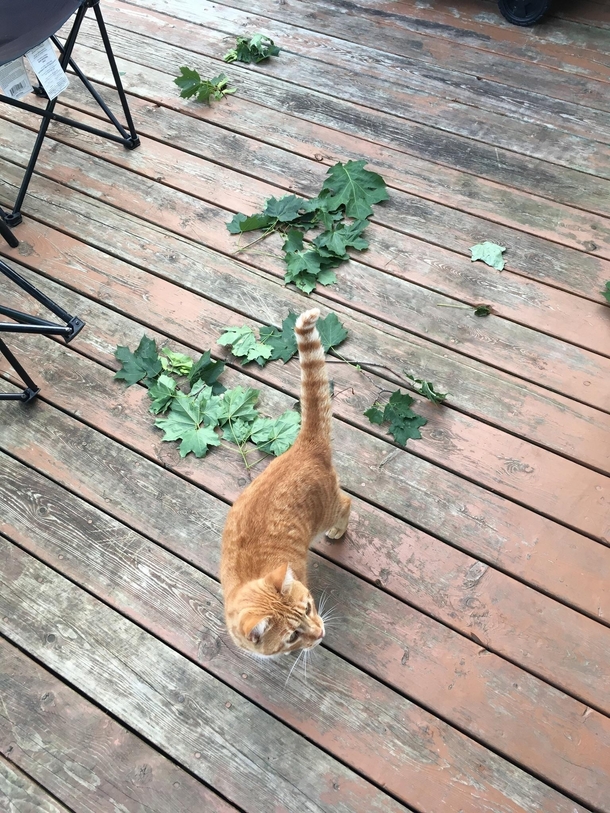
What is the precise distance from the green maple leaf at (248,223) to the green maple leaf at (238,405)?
2.44ft

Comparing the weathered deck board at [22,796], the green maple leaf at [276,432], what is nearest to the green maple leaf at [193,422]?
the green maple leaf at [276,432]

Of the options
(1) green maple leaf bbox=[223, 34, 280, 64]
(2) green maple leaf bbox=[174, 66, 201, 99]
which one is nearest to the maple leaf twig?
(2) green maple leaf bbox=[174, 66, 201, 99]

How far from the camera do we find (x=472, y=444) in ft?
6.04

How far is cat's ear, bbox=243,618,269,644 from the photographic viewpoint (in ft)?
3.82

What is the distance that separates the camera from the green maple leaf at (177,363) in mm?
2025

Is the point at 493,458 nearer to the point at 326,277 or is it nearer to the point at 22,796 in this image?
the point at 326,277

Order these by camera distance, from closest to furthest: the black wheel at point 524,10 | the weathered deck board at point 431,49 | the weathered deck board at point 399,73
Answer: the weathered deck board at point 399,73, the weathered deck board at point 431,49, the black wheel at point 524,10

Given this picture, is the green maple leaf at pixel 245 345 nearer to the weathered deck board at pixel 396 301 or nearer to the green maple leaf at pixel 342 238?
the weathered deck board at pixel 396 301

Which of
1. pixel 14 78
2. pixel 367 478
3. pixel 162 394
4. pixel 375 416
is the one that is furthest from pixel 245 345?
pixel 14 78

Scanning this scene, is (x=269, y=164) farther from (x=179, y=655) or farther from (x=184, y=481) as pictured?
(x=179, y=655)

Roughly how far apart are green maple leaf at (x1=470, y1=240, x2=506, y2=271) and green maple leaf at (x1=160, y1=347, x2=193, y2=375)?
106cm

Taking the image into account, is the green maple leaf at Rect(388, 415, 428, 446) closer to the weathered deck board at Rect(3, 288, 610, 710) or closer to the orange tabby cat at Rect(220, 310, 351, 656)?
the weathered deck board at Rect(3, 288, 610, 710)

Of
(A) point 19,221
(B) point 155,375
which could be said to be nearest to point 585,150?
(B) point 155,375

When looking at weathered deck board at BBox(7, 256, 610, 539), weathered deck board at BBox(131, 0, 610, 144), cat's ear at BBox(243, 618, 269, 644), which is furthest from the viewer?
weathered deck board at BBox(131, 0, 610, 144)
